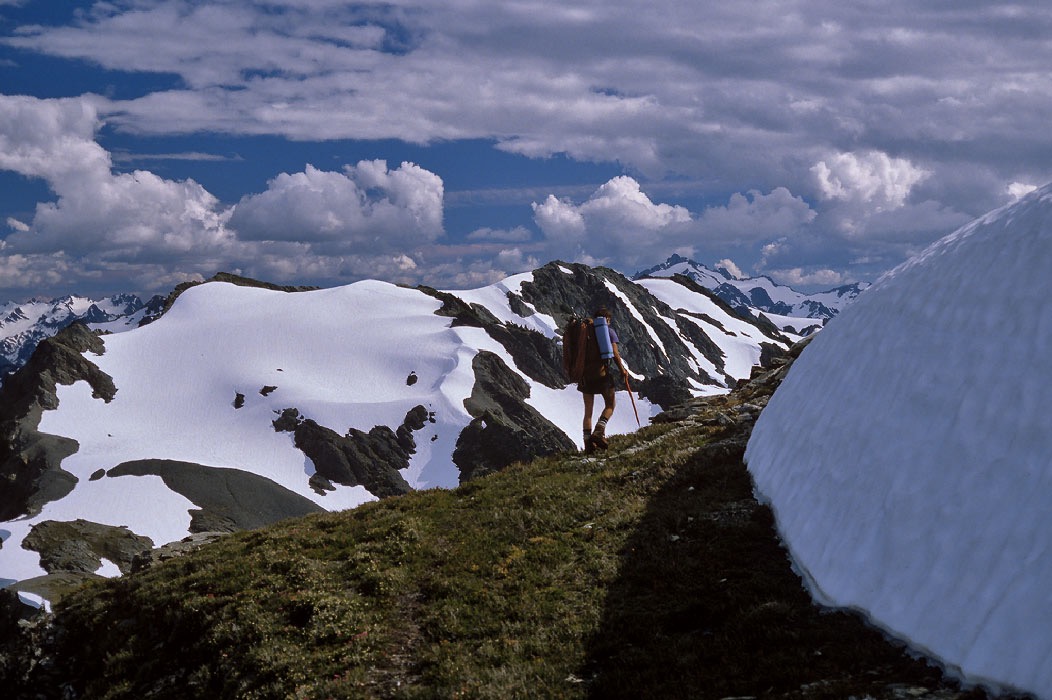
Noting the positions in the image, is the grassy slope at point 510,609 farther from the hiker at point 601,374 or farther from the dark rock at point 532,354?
the dark rock at point 532,354

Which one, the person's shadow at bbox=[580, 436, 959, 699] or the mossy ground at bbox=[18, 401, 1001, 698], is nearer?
the person's shadow at bbox=[580, 436, 959, 699]

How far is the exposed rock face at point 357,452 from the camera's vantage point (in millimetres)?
130250

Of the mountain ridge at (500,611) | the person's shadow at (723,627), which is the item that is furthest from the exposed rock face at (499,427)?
the person's shadow at (723,627)

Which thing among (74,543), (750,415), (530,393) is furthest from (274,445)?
(750,415)

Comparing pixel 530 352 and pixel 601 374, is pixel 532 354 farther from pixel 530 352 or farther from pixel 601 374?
pixel 601 374

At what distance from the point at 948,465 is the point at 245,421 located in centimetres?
15123

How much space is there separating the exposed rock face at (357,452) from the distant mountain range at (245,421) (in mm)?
311

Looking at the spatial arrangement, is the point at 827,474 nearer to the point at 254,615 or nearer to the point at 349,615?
the point at 349,615

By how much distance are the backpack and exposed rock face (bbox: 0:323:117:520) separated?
106962 millimetres

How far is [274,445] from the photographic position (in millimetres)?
137250

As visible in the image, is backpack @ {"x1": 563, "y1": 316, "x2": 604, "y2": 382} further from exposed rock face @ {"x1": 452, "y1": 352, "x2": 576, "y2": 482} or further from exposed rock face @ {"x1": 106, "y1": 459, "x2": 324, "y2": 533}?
exposed rock face @ {"x1": 452, "y1": 352, "x2": 576, "y2": 482}

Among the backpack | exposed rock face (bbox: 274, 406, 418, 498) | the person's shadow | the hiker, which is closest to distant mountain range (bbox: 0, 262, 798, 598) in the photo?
exposed rock face (bbox: 274, 406, 418, 498)

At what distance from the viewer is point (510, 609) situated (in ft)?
36.6

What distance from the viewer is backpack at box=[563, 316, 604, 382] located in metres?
19.3
